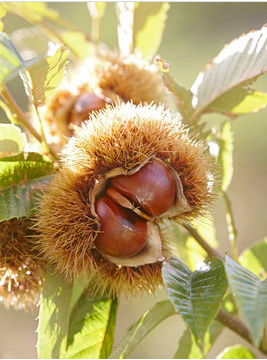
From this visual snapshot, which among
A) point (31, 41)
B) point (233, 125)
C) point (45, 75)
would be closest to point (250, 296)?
point (45, 75)

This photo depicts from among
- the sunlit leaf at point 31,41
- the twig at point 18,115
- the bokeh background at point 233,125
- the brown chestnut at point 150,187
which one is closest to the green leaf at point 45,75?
the twig at point 18,115

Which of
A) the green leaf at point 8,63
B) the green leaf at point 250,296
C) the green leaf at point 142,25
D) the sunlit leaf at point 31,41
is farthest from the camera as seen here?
the sunlit leaf at point 31,41

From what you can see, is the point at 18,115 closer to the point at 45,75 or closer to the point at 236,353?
the point at 45,75

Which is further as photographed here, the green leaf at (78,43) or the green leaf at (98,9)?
the green leaf at (98,9)

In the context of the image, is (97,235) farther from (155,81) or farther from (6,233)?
(155,81)

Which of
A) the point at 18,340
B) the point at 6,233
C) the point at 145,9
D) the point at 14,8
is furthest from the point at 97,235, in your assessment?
the point at 18,340

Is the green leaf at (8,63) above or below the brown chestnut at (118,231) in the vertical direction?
above

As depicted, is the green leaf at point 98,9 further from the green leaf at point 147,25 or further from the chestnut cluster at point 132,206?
the chestnut cluster at point 132,206
